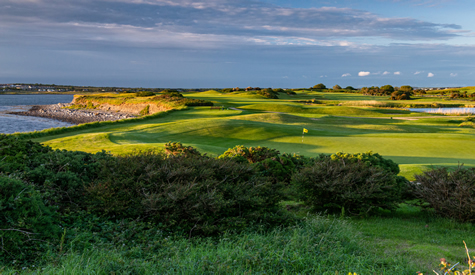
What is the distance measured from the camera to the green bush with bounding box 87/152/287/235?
6336 millimetres

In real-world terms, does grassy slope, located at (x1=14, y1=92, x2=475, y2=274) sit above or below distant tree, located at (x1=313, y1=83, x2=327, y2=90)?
below

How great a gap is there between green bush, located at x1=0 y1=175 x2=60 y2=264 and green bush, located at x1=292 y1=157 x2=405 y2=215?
19.7ft

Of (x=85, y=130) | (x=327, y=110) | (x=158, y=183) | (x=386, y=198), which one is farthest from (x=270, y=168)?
(x=327, y=110)

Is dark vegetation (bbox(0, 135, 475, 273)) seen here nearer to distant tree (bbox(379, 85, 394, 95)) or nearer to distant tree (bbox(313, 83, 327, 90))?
distant tree (bbox(379, 85, 394, 95))

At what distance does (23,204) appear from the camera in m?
5.47

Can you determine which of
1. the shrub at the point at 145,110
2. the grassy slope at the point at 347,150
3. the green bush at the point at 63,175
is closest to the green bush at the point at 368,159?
the grassy slope at the point at 347,150

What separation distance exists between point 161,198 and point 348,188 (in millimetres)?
4825

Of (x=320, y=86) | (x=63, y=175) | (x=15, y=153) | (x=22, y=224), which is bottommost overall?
(x=22, y=224)

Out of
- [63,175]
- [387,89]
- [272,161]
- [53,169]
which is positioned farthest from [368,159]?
[387,89]

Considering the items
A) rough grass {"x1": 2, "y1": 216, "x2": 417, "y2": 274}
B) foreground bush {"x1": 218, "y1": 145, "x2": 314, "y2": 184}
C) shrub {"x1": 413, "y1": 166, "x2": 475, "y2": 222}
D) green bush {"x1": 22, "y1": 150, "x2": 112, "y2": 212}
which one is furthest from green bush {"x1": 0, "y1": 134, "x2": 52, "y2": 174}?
shrub {"x1": 413, "y1": 166, "x2": 475, "y2": 222}

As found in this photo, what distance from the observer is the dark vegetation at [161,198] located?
5477 mm

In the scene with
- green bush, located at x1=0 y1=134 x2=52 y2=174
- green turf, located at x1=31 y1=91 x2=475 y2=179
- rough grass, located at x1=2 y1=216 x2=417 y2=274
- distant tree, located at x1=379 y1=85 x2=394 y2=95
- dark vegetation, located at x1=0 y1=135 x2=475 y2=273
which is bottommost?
green turf, located at x1=31 y1=91 x2=475 y2=179

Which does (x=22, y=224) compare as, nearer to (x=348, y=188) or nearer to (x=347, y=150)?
(x=348, y=188)

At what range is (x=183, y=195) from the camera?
249 inches
